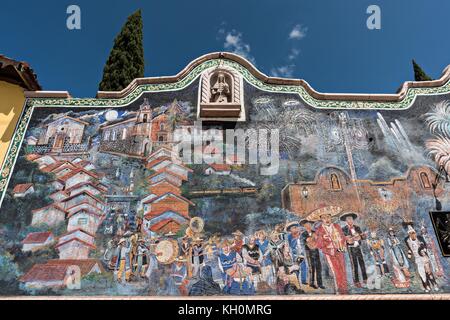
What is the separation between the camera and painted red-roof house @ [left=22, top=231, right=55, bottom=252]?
7.23 m

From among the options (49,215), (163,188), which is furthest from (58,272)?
(163,188)

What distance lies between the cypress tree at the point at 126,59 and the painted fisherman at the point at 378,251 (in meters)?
7.43

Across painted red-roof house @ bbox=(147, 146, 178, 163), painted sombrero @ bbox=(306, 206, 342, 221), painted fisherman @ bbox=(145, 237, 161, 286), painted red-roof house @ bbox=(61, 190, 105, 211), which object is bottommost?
painted fisherman @ bbox=(145, 237, 161, 286)

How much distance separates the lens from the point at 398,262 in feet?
23.3

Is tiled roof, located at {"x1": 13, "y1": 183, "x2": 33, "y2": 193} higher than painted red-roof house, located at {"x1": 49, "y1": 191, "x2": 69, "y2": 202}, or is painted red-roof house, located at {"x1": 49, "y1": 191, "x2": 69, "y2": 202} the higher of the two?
tiled roof, located at {"x1": 13, "y1": 183, "x2": 33, "y2": 193}

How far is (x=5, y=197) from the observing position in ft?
25.4

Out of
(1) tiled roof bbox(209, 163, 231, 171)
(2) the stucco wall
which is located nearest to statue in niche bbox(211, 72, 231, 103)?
(1) tiled roof bbox(209, 163, 231, 171)

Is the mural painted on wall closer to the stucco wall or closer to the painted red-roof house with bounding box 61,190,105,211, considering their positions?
the painted red-roof house with bounding box 61,190,105,211

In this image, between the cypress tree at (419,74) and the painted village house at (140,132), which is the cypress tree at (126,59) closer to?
the painted village house at (140,132)

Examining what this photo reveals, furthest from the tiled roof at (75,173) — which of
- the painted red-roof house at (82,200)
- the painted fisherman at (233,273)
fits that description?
the painted fisherman at (233,273)

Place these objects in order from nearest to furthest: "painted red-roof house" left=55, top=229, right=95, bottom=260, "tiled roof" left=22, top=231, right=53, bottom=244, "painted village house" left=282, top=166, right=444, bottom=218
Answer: "painted red-roof house" left=55, top=229, right=95, bottom=260 < "tiled roof" left=22, top=231, right=53, bottom=244 < "painted village house" left=282, top=166, right=444, bottom=218

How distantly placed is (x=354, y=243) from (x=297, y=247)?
935 mm

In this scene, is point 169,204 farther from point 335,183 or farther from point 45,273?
point 335,183

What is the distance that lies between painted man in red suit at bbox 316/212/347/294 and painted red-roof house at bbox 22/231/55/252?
4.35 metres
